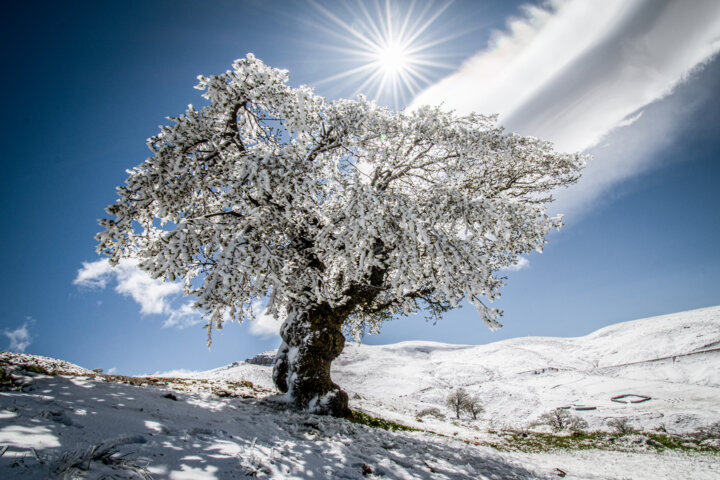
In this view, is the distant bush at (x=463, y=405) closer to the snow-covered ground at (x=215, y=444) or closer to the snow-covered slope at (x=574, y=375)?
the snow-covered slope at (x=574, y=375)

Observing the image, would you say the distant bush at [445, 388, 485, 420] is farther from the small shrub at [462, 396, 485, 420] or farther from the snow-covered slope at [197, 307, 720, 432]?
the snow-covered slope at [197, 307, 720, 432]

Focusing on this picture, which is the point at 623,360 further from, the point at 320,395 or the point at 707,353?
the point at 320,395

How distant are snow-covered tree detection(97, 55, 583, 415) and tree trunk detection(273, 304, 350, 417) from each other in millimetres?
43

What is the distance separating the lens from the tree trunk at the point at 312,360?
10.2 m

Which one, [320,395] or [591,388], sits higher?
[320,395]

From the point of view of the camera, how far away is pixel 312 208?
768cm

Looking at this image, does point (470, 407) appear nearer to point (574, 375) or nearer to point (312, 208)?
point (574, 375)

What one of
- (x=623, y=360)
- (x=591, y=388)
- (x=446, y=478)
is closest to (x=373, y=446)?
(x=446, y=478)

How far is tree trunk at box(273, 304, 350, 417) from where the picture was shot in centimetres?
1018

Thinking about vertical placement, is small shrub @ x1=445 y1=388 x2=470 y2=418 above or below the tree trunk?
below

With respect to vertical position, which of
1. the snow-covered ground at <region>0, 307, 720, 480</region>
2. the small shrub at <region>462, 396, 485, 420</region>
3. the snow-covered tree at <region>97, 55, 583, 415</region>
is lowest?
the small shrub at <region>462, 396, 485, 420</region>

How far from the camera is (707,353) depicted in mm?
55812

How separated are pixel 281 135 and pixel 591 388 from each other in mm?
65885

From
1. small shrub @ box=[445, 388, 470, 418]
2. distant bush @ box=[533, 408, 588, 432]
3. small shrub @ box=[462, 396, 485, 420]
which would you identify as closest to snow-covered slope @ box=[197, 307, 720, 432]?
distant bush @ box=[533, 408, 588, 432]
